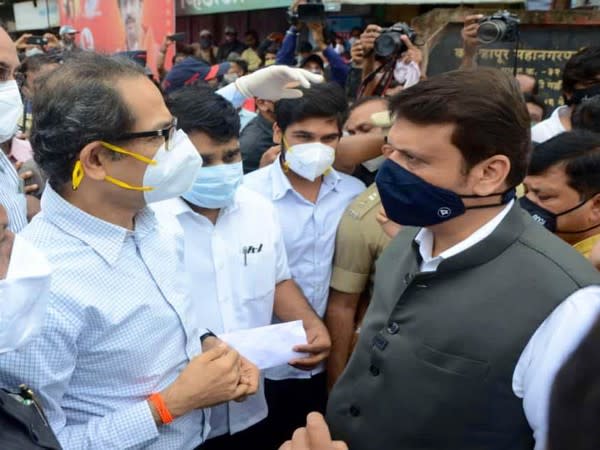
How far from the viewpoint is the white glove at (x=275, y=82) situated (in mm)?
2604

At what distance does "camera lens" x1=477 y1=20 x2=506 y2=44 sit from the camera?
11.2 ft

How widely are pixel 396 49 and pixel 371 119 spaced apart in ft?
3.51

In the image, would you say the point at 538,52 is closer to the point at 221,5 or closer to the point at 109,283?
the point at 109,283

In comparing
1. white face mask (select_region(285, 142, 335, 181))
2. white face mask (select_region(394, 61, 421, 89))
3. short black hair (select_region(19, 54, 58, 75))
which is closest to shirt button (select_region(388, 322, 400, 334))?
white face mask (select_region(285, 142, 335, 181))

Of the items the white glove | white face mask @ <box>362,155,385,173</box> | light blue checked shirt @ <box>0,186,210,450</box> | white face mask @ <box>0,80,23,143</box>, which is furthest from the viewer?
white face mask @ <box>362,155,385,173</box>

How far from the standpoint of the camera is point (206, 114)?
2055 mm

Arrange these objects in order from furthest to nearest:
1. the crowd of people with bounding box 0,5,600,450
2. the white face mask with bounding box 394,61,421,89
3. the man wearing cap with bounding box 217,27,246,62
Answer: the man wearing cap with bounding box 217,27,246,62 < the white face mask with bounding box 394,61,421,89 < the crowd of people with bounding box 0,5,600,450

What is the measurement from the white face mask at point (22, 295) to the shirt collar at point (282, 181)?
1.48 meters

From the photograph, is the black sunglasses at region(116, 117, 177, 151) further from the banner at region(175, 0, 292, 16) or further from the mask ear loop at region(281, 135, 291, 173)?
the banner at region(175, 0, 292, 16)

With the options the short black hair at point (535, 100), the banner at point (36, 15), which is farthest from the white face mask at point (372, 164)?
the banner at point (36, 15)

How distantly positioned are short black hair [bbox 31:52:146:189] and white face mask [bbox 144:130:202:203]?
5.2 inches

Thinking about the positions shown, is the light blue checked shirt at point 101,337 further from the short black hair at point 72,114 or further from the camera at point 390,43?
the camera at point 390,43

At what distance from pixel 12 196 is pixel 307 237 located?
1160mm

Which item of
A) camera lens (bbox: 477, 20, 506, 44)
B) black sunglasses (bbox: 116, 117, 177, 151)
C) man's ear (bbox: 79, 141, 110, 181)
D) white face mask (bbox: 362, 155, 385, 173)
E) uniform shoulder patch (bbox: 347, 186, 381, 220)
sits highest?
camera lens (bbox: 477, 20, 506, 44)
